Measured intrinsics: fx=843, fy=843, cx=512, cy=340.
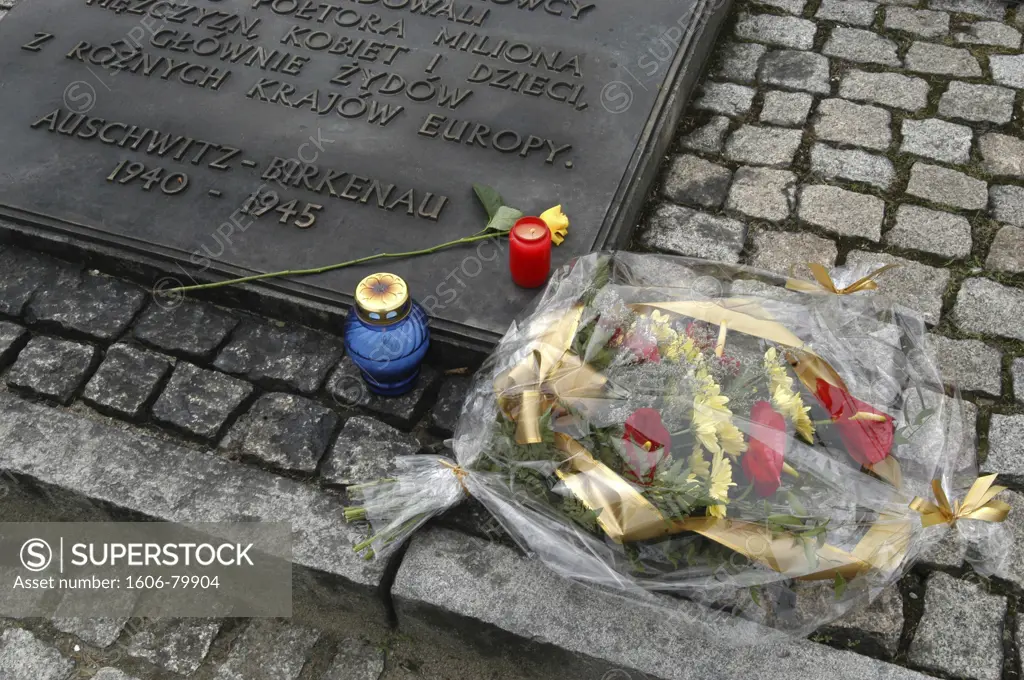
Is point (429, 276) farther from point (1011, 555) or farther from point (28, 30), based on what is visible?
point (28, 30)

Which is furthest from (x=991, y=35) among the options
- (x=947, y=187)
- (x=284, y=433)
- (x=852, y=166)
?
(x=284, y=433)

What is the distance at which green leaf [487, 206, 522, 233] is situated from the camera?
2.83 m

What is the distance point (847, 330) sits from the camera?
7.63 feet

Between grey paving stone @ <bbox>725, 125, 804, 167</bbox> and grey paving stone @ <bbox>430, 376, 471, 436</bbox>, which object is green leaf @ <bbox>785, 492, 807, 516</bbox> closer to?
grey paving stone @ <bbox>430, 376, 471, 436</bbox>

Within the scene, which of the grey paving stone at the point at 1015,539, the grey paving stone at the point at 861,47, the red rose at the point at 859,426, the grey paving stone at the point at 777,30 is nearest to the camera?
the red rose at the point at 859,426

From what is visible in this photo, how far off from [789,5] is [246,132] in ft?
9.00

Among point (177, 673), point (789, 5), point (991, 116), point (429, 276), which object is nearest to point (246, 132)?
point (429, 276)

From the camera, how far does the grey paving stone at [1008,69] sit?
3799 millimetres

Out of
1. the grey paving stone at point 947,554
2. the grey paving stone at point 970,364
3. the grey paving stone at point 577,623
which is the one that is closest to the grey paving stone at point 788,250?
the grey paving stone at point 970,364

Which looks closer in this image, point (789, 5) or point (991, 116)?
point (991, 116)

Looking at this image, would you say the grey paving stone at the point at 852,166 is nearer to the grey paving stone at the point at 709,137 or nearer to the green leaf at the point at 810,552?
the grey paving stone at the point at 709,137

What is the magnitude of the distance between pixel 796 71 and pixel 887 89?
404 millimetres

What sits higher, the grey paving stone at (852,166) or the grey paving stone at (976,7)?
the grey paving stone at (976,7)

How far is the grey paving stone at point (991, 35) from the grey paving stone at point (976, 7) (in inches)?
3.5
